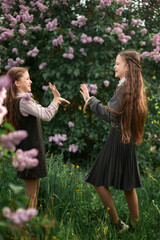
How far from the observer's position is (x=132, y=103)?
2371 mm

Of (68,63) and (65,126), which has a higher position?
(68,63)

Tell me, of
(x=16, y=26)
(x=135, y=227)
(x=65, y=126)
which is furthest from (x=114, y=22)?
(x=135, y=227)

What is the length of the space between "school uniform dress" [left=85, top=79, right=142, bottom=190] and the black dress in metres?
0.48

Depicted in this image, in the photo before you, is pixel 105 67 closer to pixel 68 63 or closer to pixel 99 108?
pixel 68 63

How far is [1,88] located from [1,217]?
0.51 m

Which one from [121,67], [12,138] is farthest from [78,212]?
[12,138]

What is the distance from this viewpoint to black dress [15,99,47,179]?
2.28 metres

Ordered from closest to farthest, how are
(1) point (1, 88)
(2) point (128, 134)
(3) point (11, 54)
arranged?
(1) point (1, 88) < (2) point (128, 134) < (3) point (11, 54)

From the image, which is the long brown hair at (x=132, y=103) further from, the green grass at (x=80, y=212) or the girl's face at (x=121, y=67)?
the green grass at (x=80, y=212)

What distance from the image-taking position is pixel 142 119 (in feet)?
8.04

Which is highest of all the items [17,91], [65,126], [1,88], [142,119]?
[1,88]

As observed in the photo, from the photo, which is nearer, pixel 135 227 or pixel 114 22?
pixel 135 227

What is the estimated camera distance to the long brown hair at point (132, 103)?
2.36 m

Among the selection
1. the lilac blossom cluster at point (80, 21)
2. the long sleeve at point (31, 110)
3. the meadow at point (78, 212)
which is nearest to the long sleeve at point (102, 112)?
the long sleeve at point (31, 110)
